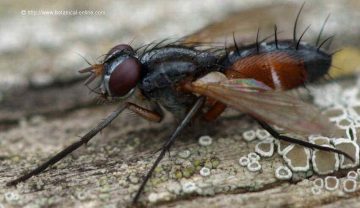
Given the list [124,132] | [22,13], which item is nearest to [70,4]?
[22,13]

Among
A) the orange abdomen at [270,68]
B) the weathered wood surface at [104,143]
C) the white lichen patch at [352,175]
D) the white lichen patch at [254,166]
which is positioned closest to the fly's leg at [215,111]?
the weathered wood surface at [104,143]

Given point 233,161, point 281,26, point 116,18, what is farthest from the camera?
point 116,18

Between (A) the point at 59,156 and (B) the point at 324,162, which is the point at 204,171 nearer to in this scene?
Answer: (B) the point at 324,162

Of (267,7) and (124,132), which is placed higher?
(267,7)

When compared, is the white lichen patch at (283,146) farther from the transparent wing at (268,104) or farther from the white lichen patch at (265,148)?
the transparent wing at (268,104)

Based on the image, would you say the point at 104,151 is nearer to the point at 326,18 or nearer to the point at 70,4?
the point at 70,4

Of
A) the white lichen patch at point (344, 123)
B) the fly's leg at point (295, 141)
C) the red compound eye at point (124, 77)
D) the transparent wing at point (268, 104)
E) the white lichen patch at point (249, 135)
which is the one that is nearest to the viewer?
the transparent wing at point (268, 104)
